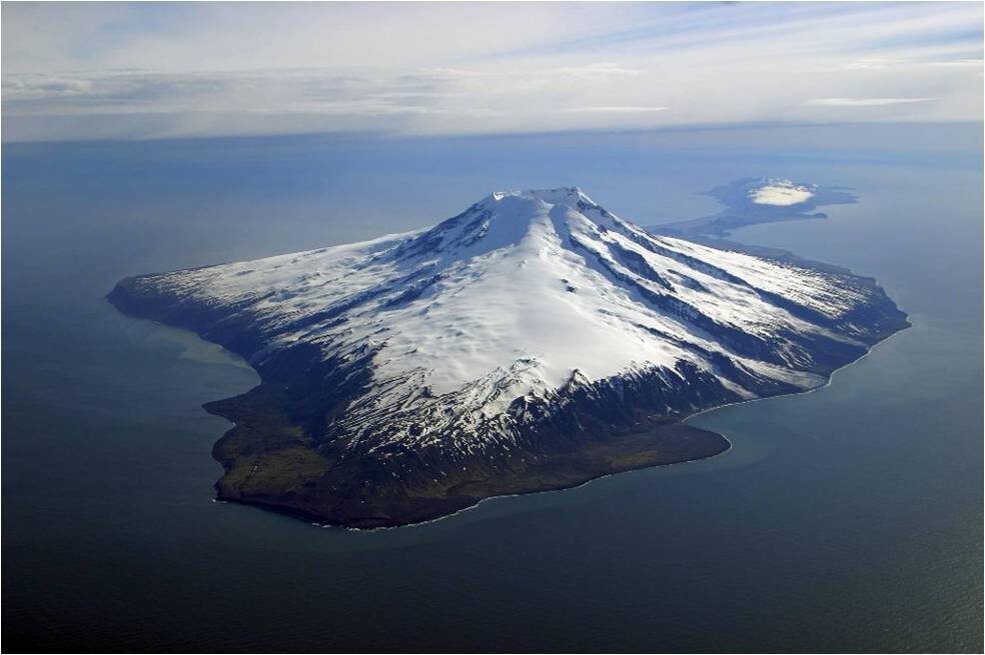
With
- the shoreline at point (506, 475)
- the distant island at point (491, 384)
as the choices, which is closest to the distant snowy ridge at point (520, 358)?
the distant island at point (491, 384)

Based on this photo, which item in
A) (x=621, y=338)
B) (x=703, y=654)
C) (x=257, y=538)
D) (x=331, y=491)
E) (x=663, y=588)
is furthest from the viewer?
(x=621, y=338)

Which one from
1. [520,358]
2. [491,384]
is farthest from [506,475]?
[520,358]

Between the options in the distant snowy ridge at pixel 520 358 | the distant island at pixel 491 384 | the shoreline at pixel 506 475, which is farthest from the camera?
→ the distant snowy ridge at pixel 520 358

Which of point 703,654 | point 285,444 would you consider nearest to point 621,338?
point 285,444

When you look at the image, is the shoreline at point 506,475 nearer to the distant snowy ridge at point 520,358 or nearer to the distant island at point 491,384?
the distant island at point 491,384

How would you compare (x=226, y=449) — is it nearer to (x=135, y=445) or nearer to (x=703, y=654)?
(x=135, y=445)

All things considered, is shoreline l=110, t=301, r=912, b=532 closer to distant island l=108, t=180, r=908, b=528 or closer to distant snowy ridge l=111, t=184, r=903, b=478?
distant island l=108, t=180, r=908, b=528

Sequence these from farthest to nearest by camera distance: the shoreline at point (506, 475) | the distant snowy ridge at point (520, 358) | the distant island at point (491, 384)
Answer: the distant snowy ridge at point (520, 358) → the distant island at point (491, 384) → the shoreline at point (506, 475)

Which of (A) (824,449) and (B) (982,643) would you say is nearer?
(B) (982,643)

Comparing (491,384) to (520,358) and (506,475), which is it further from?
(506,475)

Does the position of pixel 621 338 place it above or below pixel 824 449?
above

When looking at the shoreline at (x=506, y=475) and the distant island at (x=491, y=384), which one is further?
the distant island at (x=491, y=384)
